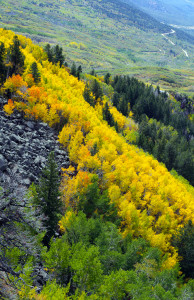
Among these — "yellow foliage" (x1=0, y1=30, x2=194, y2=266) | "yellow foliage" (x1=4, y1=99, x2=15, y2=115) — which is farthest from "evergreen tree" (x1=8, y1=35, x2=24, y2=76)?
"yellow foliage" (x1=4, y1=99, x2=15, y2=115)

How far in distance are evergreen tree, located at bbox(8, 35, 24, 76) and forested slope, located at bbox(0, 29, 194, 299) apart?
25cm

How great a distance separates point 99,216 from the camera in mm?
41094

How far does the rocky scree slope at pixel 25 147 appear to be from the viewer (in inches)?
1506

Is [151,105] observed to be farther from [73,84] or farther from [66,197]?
[66,197]

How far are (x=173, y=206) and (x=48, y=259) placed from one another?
4068 centimetres

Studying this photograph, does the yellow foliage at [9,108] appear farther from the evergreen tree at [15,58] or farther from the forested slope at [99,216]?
the evergreen tree at [15,58]

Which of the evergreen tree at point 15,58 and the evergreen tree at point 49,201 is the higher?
the evergreen tree at point 15,58

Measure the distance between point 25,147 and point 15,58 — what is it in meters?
33.5

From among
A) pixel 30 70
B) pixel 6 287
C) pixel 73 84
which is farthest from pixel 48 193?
pixel 73 84

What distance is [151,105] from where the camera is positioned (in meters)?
148

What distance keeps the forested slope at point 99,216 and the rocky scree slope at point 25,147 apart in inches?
84.6

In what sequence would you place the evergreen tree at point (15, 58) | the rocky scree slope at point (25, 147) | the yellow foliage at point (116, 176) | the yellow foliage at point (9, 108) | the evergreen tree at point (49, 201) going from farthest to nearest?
1. the evergreen tree at point (15, 58)
2. the yellow foliage at point (9, 108)
3. the yellow foliage at point (116, 176)
4. the rocky scree slope at point (25, 147)
5. the evergreen tree at point (49, 201)

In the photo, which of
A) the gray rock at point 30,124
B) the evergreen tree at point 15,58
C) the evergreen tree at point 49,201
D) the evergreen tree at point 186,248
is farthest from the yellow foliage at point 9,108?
the evergreen tree at point 186,248

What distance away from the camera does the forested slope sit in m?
25.5
